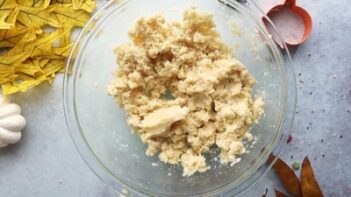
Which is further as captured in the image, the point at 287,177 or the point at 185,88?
the point at 287,177

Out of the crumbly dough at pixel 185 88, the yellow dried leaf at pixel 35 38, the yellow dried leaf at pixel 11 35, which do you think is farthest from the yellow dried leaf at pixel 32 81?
the crumbly dough at pixel 185 88

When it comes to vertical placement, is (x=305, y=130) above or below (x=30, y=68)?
above

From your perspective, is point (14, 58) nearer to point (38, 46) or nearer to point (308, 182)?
point (38, 46)

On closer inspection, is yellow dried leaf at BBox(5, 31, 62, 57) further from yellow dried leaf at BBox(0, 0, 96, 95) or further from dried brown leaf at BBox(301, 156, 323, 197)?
dried brown leaf at BBox(301, 156, 323, 197)

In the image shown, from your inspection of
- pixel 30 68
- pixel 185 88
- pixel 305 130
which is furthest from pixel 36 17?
pixel 305 130

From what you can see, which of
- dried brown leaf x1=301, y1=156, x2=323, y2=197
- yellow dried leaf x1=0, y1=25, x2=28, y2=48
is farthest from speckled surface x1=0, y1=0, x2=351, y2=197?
yellow dried leaf x1=0, y1=25, x2=28, y2=48

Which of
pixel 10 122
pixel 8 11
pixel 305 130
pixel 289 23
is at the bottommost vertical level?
pixel 10 122

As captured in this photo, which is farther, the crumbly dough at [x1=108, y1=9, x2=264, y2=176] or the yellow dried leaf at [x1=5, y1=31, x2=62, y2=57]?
the yellow dried leaf at [x1=5, y1=31, x2=62, y2=57]
